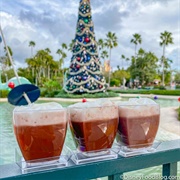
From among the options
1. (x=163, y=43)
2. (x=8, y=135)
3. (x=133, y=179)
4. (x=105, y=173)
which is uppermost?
(x=163, y=43)

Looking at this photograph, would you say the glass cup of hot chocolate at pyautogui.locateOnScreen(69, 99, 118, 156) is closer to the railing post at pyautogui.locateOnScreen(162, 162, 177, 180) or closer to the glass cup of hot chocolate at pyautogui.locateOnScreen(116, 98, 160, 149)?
the glass cup of hot chocolate at pyautogui.locateOnScreen(116, 98, 160, 149)

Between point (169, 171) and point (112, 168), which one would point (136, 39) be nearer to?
point (169, 171)

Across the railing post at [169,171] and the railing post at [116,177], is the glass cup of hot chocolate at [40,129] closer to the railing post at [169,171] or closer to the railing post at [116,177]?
the railing post at [116,177]

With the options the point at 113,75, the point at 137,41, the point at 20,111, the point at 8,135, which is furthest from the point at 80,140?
the point at 113,75

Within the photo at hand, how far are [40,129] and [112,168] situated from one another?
28 cm

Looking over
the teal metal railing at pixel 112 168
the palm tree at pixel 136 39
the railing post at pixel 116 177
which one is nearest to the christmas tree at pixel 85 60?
the teal metal railing at pixel 112 168

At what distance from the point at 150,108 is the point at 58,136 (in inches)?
13.9

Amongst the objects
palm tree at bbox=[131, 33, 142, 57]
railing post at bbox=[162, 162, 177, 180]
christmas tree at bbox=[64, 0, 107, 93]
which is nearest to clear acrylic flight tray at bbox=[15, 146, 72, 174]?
railing post at bbox=[162, 162, 177, 180]

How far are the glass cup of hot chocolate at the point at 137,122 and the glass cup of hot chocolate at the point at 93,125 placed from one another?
0.04 meters

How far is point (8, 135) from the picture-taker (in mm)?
5211

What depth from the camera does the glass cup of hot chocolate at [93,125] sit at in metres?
0.79

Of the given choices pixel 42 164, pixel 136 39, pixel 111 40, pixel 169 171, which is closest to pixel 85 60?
pixel 169 171

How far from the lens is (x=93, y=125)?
2.58 ft

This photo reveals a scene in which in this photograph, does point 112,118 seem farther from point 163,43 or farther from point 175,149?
point 163,43
